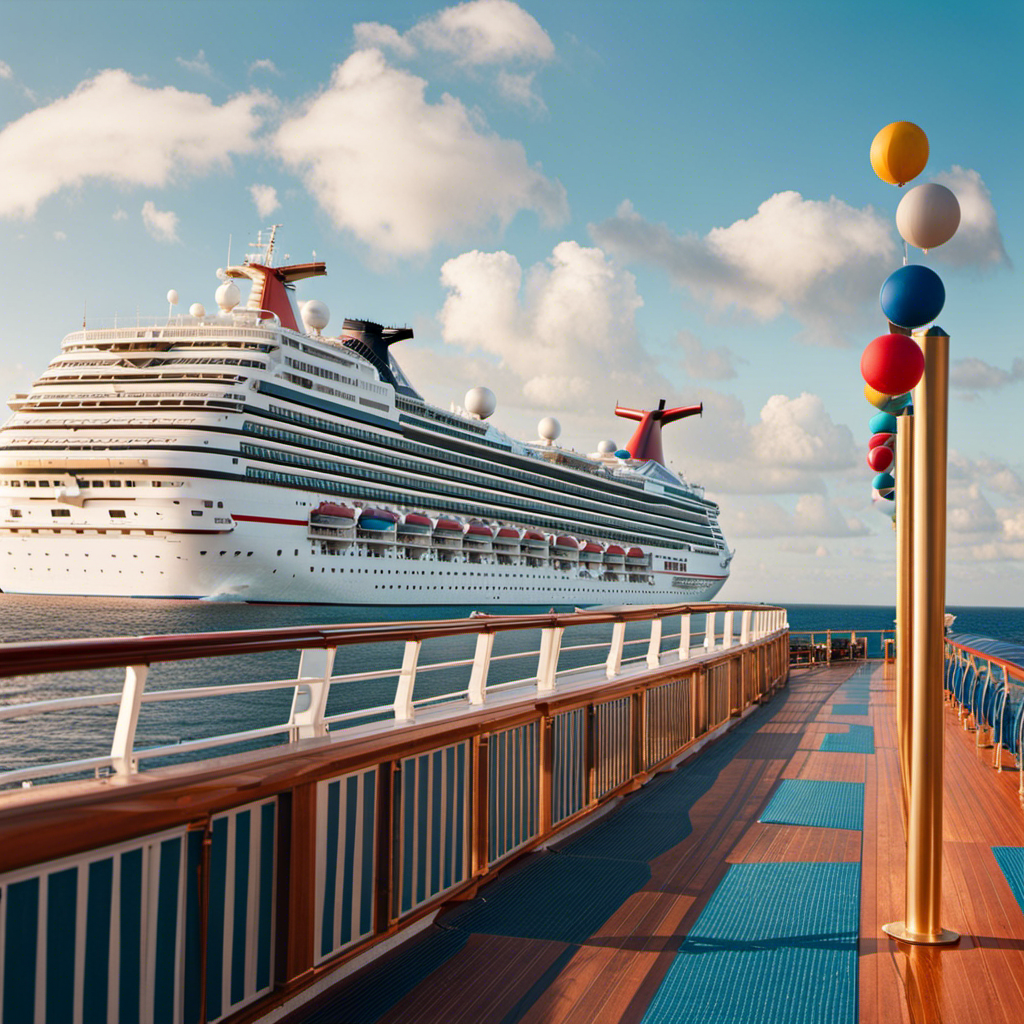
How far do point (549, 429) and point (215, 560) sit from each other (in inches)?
1417

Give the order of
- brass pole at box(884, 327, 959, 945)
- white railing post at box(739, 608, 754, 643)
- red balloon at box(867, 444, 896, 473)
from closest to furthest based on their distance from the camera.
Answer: brass pole at box(884, 327, 959, 945) < red balloon at box(867, 444, 896, 473) < white railing post at box(739, 608, 754, 643)

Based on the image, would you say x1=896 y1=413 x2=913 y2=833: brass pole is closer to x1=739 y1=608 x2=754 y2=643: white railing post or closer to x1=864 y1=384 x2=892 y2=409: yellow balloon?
x1=864 y1=384 x2=892 y2=409: yellow balloon

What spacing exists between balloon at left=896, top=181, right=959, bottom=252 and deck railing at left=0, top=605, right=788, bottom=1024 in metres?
2.50

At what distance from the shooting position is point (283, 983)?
8.94ft

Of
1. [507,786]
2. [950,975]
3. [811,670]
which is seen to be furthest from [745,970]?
[811,670]

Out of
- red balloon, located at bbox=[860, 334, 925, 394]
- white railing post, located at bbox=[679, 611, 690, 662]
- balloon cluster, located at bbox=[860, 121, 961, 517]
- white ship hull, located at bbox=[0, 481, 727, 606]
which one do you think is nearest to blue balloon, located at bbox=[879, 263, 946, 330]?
balloon cluster, located at bbox=[860, 121, 961, 517]

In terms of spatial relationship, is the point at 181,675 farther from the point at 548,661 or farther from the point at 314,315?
the point at 314,315

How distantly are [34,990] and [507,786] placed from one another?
8.42 ft

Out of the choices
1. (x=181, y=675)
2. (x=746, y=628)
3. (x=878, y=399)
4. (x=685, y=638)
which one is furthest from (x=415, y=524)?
(x=878, y=399)

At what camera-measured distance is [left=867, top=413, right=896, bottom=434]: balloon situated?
17.4 ft

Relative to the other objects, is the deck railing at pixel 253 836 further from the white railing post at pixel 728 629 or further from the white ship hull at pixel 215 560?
the white ship hull at pixel 215 560

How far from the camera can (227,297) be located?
58.0 metres

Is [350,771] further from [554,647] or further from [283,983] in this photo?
[554,647]

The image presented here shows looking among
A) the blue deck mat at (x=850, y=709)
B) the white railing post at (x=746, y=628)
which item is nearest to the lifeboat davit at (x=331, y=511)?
the white railing post at (x=746, y=628)
